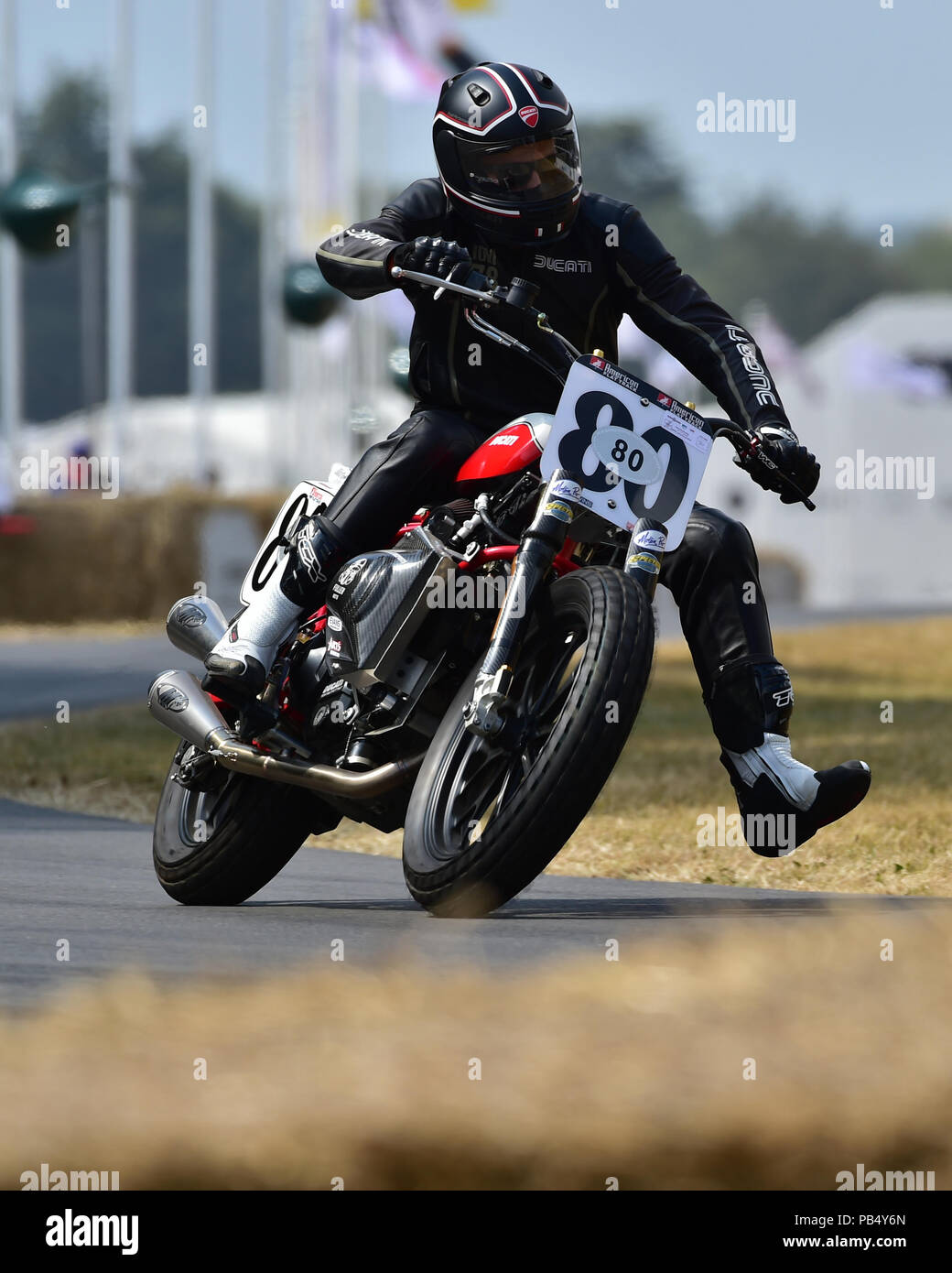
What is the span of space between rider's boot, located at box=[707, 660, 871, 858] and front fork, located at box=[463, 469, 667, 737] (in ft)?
1.17

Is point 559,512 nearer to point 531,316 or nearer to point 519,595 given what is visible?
point 519,595

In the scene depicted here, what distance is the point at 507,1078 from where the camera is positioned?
2.93 metres

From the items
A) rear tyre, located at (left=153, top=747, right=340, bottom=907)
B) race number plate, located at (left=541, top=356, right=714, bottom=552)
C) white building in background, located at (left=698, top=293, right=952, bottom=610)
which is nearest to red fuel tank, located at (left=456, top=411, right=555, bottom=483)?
race number plate, located at (left=541, top=356, right=714, bottom=552)

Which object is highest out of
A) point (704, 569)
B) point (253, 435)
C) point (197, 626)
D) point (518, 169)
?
point (253, 435)

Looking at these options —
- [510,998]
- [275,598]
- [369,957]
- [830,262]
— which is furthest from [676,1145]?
[830,262]

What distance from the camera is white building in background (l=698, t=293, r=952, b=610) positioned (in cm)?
4425

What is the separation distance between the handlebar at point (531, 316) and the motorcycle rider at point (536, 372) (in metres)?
0.03

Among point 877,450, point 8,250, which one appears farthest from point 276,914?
point 877,450

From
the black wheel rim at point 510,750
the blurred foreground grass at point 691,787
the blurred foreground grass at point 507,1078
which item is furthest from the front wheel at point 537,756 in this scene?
the blurred foreground grass at point 691,787

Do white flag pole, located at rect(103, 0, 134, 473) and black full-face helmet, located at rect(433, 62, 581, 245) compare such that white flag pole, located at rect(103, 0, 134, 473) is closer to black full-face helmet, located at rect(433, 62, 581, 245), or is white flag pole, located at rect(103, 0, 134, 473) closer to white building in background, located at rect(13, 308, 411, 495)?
white building in background, located at rect(13, 308, 411, 495)

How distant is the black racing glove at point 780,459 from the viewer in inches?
209

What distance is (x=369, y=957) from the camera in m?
4.57

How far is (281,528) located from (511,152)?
3.62 feet
